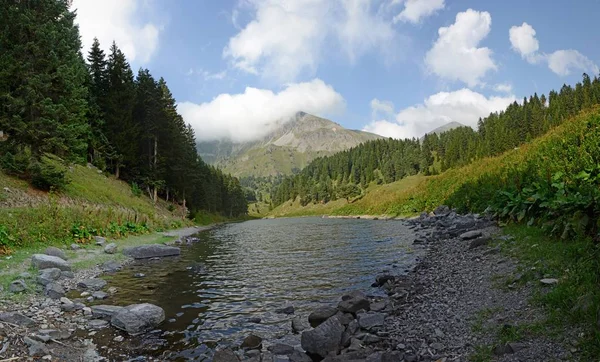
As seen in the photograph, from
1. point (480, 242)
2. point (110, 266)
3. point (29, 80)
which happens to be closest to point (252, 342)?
point (110, 266)

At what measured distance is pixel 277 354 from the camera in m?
8.81

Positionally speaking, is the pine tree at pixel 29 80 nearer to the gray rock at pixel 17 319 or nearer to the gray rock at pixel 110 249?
the gray rock at pixel 110 249

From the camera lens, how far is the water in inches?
400

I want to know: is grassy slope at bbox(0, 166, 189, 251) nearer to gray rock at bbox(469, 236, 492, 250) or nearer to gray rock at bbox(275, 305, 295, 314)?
gray rock at bbox(275, 305, 295, 314)

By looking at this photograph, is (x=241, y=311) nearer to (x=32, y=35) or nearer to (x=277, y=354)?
(x=277, y=354)

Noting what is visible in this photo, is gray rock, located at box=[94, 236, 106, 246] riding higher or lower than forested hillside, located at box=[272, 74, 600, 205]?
lower

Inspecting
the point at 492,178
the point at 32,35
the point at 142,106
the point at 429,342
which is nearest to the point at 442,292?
the point at 429,342

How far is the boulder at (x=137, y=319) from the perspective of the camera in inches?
399

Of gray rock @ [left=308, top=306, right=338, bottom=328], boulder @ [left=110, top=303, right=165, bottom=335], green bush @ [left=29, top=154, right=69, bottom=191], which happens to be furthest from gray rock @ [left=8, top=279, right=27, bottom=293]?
green bush @ [left=29, top=154, right=69, bottom=191]

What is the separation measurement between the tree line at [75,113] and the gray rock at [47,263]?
1548 cm

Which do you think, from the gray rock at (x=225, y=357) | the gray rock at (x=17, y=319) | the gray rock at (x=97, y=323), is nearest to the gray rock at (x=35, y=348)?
the gray rock at (x=17, y=319)

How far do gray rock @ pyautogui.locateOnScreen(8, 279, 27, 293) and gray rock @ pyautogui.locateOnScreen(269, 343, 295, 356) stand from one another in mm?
9621

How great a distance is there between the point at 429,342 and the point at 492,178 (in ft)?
108

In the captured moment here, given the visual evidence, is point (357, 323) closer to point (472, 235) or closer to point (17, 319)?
point (17, 319)
